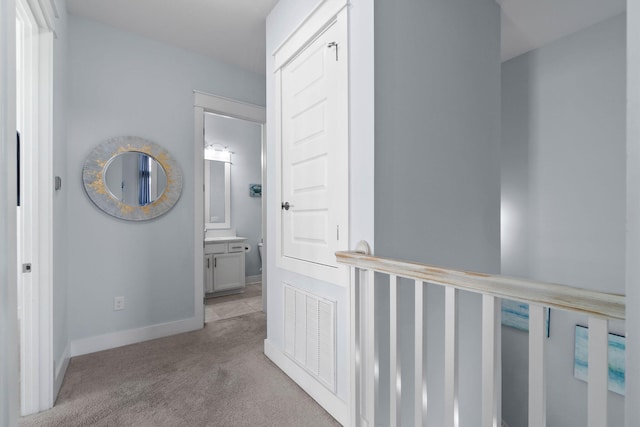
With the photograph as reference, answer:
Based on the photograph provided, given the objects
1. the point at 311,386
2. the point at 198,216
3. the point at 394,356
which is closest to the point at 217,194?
the point at 198,216

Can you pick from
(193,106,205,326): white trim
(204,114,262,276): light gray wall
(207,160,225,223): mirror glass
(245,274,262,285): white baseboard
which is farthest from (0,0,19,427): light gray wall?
(245,274,262,285): white baseboard

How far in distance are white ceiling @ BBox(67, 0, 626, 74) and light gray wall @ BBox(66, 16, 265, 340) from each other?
0.50 feet

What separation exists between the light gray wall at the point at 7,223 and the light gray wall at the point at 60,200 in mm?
957

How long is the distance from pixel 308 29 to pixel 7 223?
1755 millimetres

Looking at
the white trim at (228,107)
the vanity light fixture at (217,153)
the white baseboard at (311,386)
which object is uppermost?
the white trim at (228,107)

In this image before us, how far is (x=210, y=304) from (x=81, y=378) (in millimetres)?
1766

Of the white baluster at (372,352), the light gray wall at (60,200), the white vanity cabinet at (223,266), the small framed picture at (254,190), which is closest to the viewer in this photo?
the white baluster at (372,352)

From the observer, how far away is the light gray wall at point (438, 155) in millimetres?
1531

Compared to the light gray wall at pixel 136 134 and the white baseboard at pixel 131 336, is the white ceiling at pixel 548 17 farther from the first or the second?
the white baseboard at pixel 131 336

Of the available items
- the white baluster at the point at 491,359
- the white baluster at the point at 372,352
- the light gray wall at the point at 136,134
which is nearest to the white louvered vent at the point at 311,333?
the white baluster at the point at 372,352

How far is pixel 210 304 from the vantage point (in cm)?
382

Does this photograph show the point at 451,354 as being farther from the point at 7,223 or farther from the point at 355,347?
the point at 7,223

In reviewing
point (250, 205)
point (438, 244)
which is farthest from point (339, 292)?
point (250, 205)

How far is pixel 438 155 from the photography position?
1.78m
